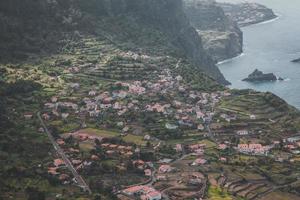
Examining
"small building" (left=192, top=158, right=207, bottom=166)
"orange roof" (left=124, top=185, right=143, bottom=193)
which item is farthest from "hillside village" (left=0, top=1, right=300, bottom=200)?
"orange roof" (left=124, top=185, right=143, bottom=193)

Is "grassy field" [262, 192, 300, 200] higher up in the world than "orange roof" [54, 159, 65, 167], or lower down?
lower down

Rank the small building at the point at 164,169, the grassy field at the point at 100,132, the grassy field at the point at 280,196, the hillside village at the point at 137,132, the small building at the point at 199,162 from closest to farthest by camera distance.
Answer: the hillside village at the point at 137,132 < the grassy field at the point at 280,196 < the small building at the point at 164,169 < the small building at the point at 199,162 < the grassy field at the point at 100,132

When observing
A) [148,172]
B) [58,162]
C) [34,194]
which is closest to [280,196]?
[148,172]

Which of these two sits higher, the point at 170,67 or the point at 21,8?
the point at 21,8

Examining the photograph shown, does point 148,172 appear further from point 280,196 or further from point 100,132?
point 280,196

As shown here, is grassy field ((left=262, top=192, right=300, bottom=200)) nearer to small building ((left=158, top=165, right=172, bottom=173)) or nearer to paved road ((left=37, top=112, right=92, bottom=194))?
small building ((left=158, top=165, right=172, bottom=173))

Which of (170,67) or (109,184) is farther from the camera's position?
(170,67)

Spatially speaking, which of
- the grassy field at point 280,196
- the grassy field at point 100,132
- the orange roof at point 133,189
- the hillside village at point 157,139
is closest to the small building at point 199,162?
the hillside village at point 157,139

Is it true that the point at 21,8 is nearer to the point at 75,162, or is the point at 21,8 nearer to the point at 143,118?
the point at 143,118

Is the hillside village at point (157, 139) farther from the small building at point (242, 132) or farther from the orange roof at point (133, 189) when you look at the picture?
the small building at point (242, 132)

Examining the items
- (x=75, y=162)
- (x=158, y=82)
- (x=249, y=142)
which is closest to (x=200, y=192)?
(x=75, y=162)

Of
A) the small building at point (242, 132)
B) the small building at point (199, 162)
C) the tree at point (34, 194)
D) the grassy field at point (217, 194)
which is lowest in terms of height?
the small building at point (242, 132)
